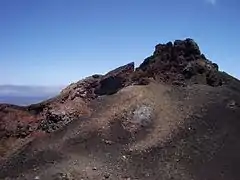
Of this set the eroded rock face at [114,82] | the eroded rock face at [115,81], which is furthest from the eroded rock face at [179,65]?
the eroded rock face at [115,81]

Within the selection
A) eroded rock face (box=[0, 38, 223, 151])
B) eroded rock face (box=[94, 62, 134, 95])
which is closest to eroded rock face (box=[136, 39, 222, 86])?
eroded rock face (box=[0, 38, 223, 151])

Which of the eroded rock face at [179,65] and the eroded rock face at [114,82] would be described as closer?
the eroded rock face at [114,82]

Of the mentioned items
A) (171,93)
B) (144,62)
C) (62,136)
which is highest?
(144,62)

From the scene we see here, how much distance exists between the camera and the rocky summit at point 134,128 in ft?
81.9

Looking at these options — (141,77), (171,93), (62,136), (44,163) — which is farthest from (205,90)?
(44,163)

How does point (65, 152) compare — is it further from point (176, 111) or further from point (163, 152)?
point (176, 111)

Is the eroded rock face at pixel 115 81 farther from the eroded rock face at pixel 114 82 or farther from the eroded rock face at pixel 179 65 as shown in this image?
the eroded rock face at pixel 179 65

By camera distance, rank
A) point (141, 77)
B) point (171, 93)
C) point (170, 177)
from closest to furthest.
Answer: point (170, 177)
point (171, 93)
point (141, 77)

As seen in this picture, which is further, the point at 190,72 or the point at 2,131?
the point at 190,72

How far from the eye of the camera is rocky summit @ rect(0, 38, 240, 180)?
2497cm

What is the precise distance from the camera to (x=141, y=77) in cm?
3394

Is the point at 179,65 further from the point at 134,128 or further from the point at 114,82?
the point at 134,128

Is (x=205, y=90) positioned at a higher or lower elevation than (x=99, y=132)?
higher

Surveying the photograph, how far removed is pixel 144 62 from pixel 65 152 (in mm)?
13681
